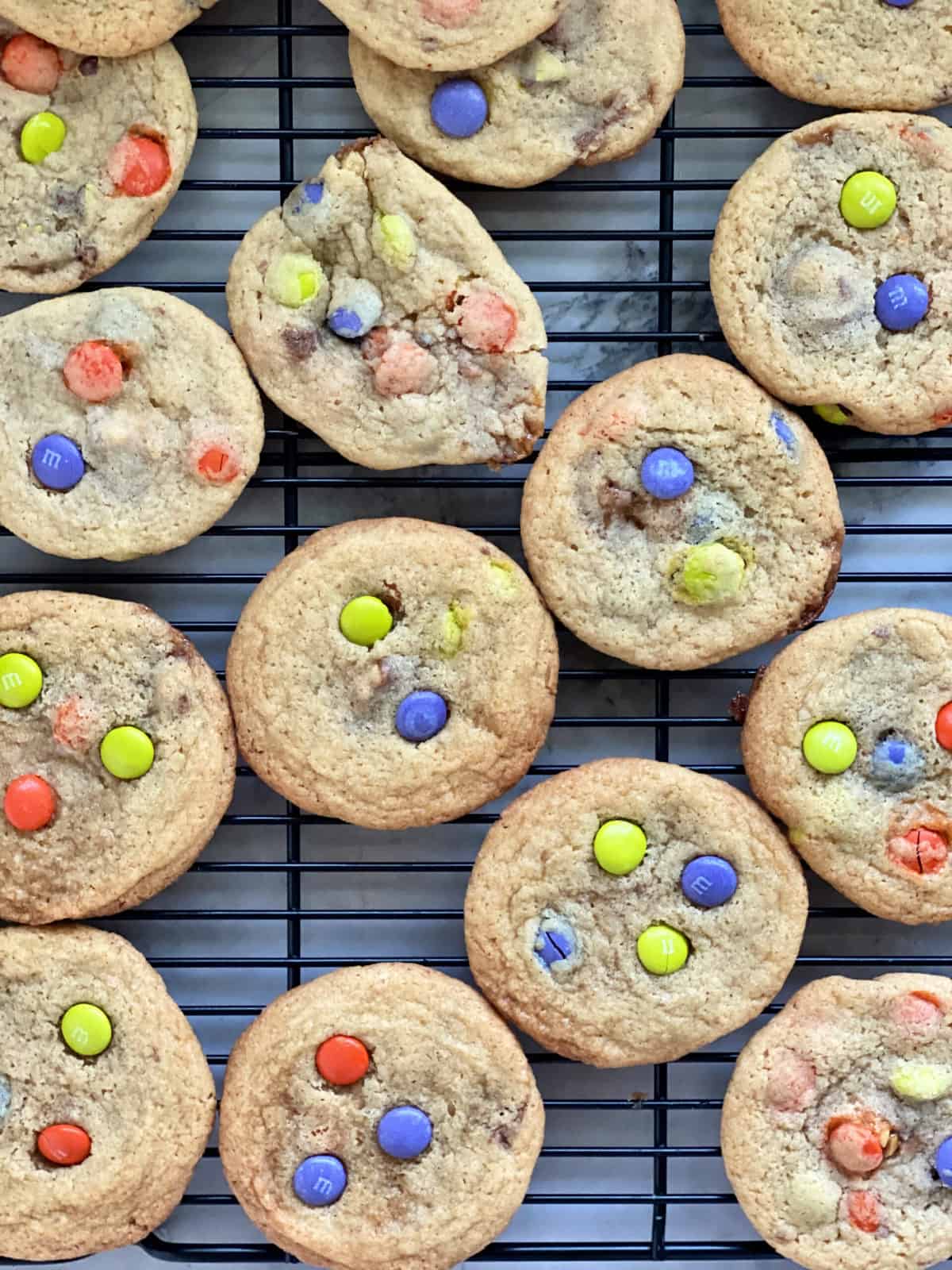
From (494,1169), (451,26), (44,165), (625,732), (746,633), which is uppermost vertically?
(451,26)

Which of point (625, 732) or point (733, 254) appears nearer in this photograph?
point (733, 254)

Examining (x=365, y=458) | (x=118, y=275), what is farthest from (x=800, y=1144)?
(x=118, y=275)

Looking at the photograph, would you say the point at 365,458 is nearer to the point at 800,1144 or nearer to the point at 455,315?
the point at 455,315

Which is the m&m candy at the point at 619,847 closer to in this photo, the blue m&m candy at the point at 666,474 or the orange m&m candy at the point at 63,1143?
the blue m&m candy at the point at 666,474

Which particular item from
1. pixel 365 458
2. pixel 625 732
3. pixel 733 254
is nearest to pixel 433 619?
pixel 365 458

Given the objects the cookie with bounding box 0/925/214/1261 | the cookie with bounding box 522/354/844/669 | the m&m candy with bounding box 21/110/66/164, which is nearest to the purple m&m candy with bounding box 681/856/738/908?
the cookie with bounding box 522/354/844/669

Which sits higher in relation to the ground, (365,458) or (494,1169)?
(365,458)
